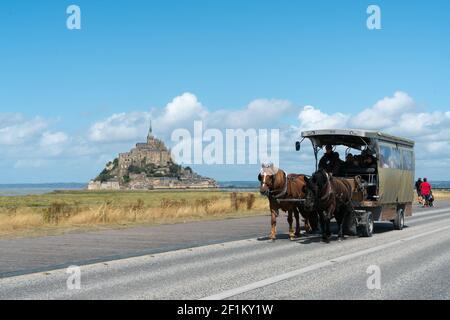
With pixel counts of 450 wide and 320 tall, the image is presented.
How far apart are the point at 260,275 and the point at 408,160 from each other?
14.0 m

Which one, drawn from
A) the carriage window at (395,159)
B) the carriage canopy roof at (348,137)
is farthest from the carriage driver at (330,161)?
the carriage window at (395,159)

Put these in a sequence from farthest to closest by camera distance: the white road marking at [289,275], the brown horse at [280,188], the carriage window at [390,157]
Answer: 1. the carriage window at [390,157]
2. the brown horse at [280,188]
3. the white road marking at [289,275]

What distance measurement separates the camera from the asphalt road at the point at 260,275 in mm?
9570

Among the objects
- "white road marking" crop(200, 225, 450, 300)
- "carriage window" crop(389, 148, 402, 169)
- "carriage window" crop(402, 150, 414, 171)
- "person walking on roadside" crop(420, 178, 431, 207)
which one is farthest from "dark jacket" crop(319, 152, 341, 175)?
"person walking on roadside" crop(420, 178, 431, 207)

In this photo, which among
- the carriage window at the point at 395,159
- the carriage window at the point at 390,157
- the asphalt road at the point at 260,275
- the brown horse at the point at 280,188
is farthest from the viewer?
the carriage window at the point at 395,159

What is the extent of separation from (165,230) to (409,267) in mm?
11672

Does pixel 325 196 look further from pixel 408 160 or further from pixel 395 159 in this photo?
pixel 408 160

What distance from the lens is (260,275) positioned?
11.4 metres

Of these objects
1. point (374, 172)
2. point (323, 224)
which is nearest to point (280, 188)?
point (323, 224)

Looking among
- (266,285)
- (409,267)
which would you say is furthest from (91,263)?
(409,267)

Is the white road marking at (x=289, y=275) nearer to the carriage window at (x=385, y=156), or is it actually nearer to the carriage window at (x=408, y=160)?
the carriage window at (x=385, y=156)

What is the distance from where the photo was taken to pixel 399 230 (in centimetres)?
2283

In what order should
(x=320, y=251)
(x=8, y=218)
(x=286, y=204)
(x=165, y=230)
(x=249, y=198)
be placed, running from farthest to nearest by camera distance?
(x=249, y=198) → (x=8, y=218) → (x=165, y=230) → (x=286, y=204) → (x=320, y=251)
